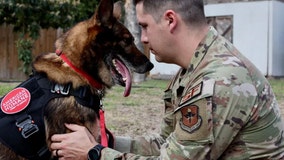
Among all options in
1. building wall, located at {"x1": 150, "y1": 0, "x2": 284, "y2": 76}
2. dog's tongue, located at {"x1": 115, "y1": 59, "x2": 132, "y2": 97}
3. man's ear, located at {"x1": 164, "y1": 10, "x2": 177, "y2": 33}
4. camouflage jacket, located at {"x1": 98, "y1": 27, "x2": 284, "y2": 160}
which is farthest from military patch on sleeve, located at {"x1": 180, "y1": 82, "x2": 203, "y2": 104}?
building wall, located at {"x1": 150, "y1": 0, "x2": 284, "y2": 76}

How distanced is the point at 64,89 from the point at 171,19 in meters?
1.04

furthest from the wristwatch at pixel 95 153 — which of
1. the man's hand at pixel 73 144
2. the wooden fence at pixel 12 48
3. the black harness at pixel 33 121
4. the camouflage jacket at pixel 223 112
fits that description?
the wooden fence at pixel 12 48

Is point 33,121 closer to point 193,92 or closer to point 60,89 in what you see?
point 60,89

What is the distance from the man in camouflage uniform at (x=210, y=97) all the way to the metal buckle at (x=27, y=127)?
2.27 feet

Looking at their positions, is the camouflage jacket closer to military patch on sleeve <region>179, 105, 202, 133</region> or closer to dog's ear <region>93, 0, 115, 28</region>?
military patch on sleeve <region>179, 105, 202, 133</region>

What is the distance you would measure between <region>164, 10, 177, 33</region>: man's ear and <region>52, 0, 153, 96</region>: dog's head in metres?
0.84

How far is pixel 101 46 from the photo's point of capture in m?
3.40

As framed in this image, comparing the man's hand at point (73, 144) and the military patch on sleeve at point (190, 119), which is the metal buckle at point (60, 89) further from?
the military patch on sleeve at point (190, 119)

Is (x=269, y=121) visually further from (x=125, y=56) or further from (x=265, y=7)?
(x=265, y=7)

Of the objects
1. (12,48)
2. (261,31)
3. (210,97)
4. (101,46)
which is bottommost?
(261,31)

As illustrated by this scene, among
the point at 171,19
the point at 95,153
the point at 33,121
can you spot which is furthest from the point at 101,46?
the point at 171,19

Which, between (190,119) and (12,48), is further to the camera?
(12,48)

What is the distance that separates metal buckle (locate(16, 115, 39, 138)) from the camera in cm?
315

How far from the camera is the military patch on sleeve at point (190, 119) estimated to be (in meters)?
2.24
